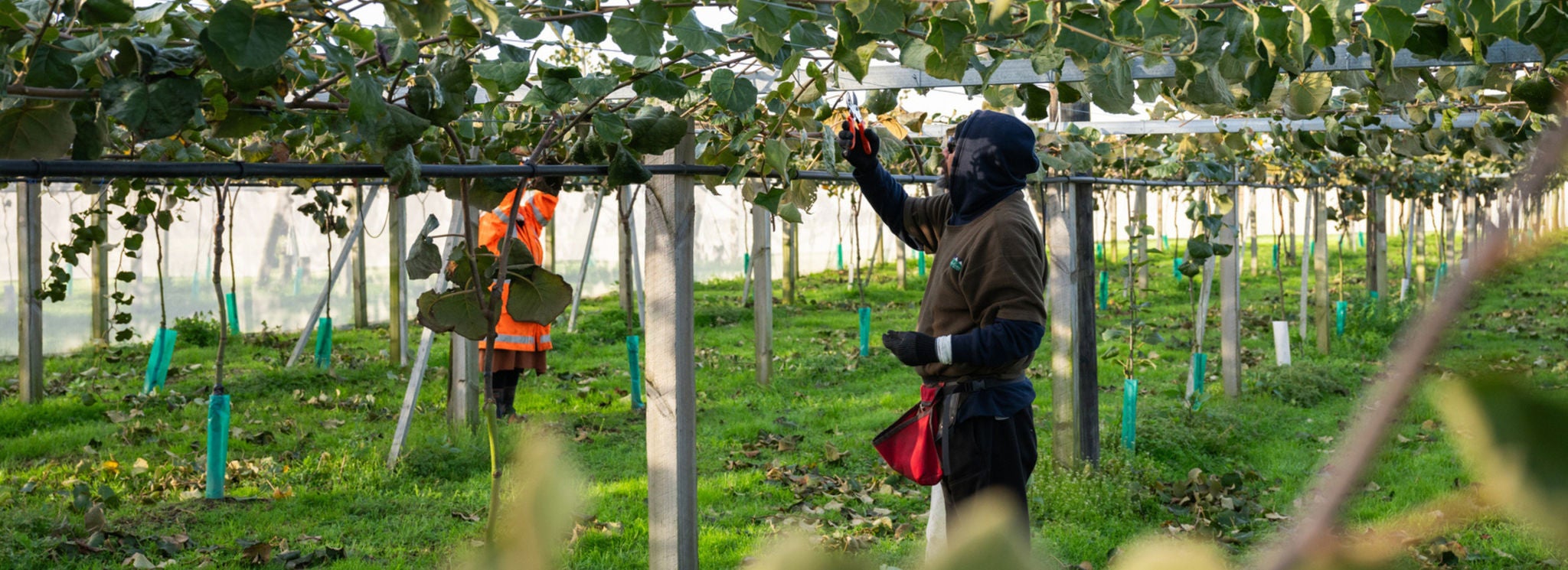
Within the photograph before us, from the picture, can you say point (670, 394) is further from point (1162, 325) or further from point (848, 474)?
point (1162, 325)

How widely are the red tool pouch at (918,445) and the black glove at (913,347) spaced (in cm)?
20

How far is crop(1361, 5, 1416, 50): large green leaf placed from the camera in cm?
197

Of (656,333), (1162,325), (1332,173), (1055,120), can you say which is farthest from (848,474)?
(1332,173)

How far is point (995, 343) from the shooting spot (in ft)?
10.2

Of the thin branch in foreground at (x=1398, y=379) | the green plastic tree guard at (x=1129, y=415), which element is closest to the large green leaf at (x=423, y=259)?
the thin branch in foreground at (x=1398, y=379)

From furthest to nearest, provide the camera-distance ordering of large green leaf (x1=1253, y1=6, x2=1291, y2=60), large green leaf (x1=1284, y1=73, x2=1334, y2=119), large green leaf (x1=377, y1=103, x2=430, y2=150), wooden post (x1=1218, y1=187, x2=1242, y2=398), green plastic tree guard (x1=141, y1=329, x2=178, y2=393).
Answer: wooden post (x1=1218, y1=187, x2=1242, y2=398)
green plastic tree guard (x1=141, y1=329, x2=178, y2=393)
large green leaf (x1=1284, y1=73, x2=1334, y2=119)
large green leaf (x1=1253, y1=6, x2=1291, y2=60)
large green leaf (x1=377, y1=103, x2=430, y2=150)

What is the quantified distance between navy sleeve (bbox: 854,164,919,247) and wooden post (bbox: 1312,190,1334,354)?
698 cm

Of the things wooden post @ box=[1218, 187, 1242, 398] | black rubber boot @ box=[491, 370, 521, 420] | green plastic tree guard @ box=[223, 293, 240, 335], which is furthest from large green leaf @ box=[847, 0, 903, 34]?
green plastic tree guard @ box=[223, 293, 240, 335]

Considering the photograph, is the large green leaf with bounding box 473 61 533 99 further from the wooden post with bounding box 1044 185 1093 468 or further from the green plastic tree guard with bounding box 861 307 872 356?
the green plastic tree guard with bounding box 861 307 872 356

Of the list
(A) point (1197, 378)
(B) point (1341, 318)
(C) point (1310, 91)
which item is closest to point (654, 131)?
(C) point (1310, 91)

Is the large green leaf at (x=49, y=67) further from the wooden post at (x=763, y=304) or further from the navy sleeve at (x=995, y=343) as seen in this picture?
the wooden post at (x=763, y=304)

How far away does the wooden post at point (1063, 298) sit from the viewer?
16.6 ft

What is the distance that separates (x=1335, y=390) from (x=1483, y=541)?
150 inches

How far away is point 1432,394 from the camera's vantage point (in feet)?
0.84
